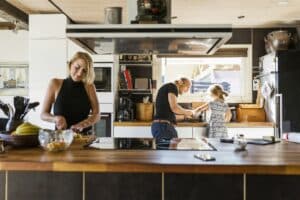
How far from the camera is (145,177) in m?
1.78

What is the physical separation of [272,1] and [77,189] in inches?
120

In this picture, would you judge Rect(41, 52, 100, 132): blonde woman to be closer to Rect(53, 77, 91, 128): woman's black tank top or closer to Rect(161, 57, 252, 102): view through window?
Rect(53, 77, 91, 128): woman's black tank top

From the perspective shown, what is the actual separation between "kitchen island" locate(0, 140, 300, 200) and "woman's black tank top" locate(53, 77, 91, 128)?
3.48 ft

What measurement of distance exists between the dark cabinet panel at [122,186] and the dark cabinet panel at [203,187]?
7 centimetres

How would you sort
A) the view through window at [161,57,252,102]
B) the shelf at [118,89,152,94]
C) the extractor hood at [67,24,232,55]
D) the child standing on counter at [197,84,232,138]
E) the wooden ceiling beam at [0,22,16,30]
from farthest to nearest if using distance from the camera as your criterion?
the view through window at [161,57,252,102], the shelf at [118,89,152,94], the wooden ceiling beam at [0,22,16,30], the child standing on counter at [197,84,232,138], the extractor hood at [67,24,232,55]

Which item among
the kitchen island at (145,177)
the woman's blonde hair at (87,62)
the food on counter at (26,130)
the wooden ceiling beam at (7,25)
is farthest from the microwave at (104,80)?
the kitchen island at (145,177)

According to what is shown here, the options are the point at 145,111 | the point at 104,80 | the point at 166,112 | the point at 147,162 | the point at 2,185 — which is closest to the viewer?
the point at 147,162

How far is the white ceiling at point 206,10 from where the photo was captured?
4.00 metres

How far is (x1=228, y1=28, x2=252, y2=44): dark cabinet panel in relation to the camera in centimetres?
532

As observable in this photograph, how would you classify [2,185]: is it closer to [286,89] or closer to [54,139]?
[54,139]

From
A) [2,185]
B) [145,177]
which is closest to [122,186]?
[145,177]

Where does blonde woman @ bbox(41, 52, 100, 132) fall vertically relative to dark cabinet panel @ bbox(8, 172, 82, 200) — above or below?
→ above

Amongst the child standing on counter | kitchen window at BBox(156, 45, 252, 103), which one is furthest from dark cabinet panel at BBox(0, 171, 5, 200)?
kitchen window at BBox(156, 45, 252, 103)

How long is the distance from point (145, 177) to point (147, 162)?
0.09m
